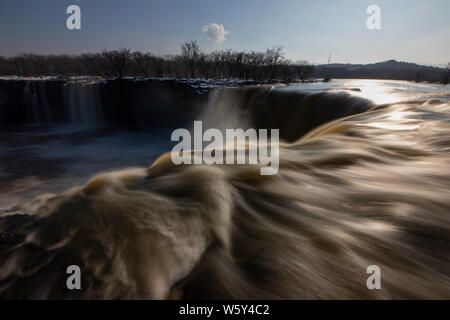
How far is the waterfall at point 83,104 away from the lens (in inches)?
943

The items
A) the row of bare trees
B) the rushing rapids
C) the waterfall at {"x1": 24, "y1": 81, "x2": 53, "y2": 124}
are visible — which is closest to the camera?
the rushing rapids

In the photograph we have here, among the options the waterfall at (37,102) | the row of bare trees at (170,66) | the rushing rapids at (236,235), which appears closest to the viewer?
the rushing rapids at (236,235)

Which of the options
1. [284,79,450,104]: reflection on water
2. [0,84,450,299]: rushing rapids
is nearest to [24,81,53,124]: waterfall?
[284,79,450,104]: reflection on water

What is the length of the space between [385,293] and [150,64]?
237 feet

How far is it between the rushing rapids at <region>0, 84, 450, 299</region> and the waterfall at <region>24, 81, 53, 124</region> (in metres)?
29.8

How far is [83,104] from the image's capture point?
24172mm

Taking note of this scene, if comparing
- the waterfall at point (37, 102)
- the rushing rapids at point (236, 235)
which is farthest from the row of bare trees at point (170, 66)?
the rushing rapids at point (236, 235)

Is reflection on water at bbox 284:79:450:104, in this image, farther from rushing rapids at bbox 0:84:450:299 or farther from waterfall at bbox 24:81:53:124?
waterfall at bbox 24:81:53:124

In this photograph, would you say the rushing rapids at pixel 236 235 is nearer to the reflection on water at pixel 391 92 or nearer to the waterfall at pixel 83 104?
Result: the reflection on water at pixel 391 92

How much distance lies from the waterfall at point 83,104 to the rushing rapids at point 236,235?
2529cm

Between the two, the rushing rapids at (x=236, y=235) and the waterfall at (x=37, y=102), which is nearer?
the rushing rapids at (x=236, y=235)

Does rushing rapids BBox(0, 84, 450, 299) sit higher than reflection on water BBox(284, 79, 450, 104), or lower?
lower

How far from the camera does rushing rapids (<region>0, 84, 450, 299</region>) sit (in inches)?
49.3
